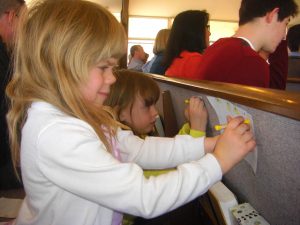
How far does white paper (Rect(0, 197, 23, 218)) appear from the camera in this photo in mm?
1321

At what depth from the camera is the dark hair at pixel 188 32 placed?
1.79 meters

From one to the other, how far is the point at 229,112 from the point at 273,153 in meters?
0.17

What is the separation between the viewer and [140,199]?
1.95 ft

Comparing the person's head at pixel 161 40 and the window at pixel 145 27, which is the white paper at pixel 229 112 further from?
the window at pixel 145 27

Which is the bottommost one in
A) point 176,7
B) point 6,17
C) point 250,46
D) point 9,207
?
point 9,207

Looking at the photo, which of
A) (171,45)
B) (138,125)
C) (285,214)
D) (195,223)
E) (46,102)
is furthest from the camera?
(171,45)

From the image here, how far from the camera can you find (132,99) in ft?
4.13

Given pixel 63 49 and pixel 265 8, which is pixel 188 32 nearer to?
pixel 265 8

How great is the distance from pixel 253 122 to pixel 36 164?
48cm

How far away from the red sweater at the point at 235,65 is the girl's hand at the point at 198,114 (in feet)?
0.88

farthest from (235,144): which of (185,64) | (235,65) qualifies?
(185,64)

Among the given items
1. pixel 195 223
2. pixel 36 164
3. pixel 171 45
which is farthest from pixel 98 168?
pixel 171 45

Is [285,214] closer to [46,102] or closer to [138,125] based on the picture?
[46,102]

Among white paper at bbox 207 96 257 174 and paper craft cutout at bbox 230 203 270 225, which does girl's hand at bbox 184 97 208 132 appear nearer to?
white paper at bbox 207 96 257 174
